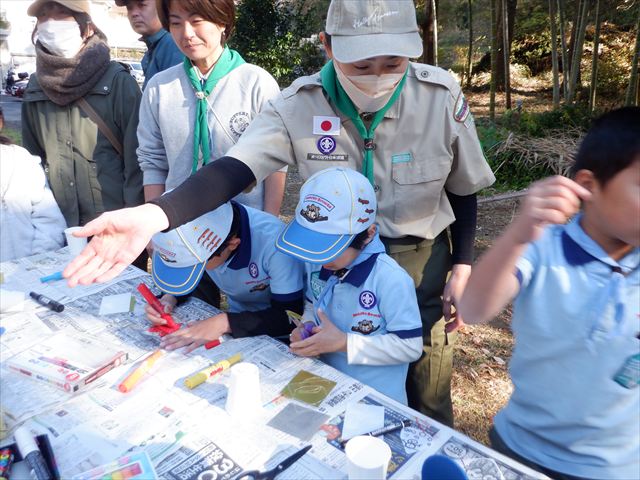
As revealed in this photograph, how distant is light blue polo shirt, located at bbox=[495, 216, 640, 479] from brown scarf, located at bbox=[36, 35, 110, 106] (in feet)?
7.86

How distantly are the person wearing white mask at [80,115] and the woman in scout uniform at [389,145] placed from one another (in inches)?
50.8

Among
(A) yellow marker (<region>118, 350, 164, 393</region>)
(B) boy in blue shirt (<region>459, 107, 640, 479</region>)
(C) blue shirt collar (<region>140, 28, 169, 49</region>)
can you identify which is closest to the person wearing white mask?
(C) blue shirt collar (<region>140, 28, 169, 49</region>)

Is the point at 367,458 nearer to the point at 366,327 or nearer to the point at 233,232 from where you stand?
the point at 366,327

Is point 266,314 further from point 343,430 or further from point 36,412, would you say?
point 36,412

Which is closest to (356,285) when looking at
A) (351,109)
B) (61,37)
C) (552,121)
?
(351,109)

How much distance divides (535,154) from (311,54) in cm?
610

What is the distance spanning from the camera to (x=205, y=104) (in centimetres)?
219

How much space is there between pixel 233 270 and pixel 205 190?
1.76ft

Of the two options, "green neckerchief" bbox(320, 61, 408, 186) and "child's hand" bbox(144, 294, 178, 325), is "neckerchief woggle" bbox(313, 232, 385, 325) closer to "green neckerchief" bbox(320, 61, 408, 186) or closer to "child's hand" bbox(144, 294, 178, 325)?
"green neckerchief" bbox(320, 61, 408, 186)

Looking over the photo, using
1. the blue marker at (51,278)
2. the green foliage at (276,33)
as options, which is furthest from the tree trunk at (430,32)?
the blue marker at (51,278)

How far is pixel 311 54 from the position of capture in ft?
35.5

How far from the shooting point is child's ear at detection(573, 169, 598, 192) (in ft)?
3.88

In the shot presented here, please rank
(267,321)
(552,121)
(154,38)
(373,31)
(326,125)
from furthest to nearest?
1. (552,121)
2. (154,38)
3. (267,321)
4. (326,125)
5. (373,31)

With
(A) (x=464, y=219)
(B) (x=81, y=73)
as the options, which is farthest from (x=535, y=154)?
(B) (x=81, y=73)
